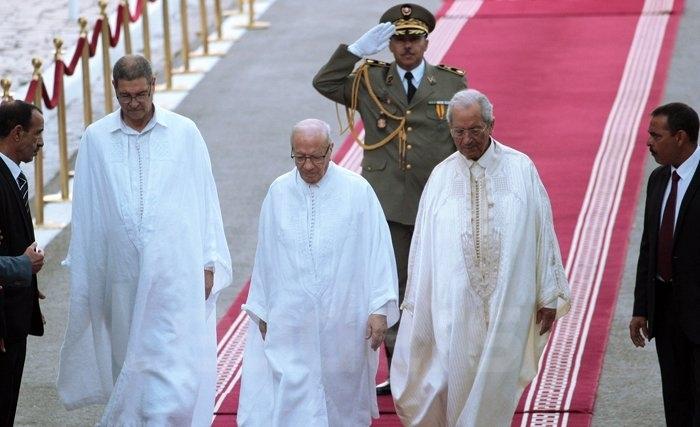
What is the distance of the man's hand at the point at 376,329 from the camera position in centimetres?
670

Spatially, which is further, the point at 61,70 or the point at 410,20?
the point at 61,70

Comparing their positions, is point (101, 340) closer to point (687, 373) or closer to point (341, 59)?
point (341, 59)

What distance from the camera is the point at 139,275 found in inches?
275

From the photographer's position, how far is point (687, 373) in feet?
21.6

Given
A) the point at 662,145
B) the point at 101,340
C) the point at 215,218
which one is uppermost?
the point at 662,145

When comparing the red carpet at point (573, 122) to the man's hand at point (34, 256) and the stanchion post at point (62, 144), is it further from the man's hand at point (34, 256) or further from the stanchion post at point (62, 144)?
the stanchion post at point (62, 144)

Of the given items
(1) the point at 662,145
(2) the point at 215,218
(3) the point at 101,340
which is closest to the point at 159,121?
(2) the point at 215,218

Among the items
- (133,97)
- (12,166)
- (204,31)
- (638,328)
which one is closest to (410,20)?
(133,97)

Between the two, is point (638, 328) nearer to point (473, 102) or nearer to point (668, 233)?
point (668, 233)

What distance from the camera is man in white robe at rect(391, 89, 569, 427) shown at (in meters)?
6.75

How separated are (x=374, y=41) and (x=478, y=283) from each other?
1535 mm

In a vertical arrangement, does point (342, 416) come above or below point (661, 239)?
below

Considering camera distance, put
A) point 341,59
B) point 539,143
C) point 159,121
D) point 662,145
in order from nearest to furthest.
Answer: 1. point 662,145
2. point 159,121
3. point 341,59
4. point 539,143

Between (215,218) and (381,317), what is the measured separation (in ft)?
2.94
